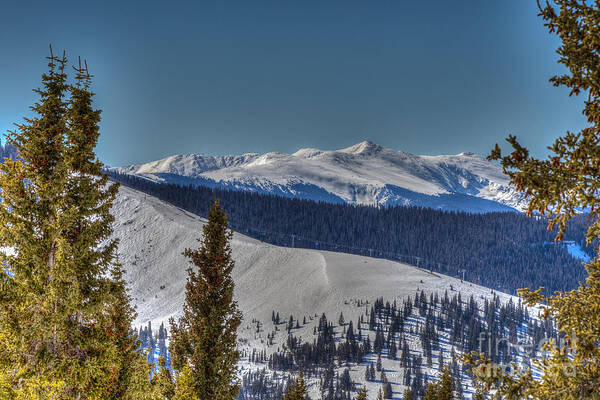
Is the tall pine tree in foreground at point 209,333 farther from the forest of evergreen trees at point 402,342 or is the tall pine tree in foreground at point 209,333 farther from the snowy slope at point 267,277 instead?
the snowy slope at point 267,277

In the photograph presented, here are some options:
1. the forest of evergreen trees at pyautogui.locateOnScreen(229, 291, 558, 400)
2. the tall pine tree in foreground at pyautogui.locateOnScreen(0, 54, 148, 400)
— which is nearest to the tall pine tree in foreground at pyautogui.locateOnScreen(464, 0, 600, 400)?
the tall pine tree in foreground at pyautogui.locateOnScreen(0, 54, 148, 400)

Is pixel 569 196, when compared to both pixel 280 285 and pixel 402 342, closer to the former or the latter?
pixel 402 342

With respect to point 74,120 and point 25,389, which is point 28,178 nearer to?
point 74,120

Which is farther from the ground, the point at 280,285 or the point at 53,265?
the point at 53,265

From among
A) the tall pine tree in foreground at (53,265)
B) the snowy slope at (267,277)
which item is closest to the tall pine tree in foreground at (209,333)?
the tall pine tree in foreground at (53,265)

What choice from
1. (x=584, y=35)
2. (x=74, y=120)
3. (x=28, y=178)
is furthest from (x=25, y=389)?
(x=584, y=35)

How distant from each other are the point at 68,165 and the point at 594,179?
10301 millimetres

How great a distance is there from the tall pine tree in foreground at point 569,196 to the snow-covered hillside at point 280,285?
228 feet

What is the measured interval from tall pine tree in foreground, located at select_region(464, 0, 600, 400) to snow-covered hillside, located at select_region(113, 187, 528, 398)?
Answer: 6946 centimetres

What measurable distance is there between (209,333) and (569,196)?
13.5 meters

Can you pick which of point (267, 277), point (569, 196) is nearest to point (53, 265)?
point (569, 196)

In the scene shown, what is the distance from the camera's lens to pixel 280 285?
372ft

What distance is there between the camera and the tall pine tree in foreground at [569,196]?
5.34m

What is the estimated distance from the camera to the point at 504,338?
89.0 metres
